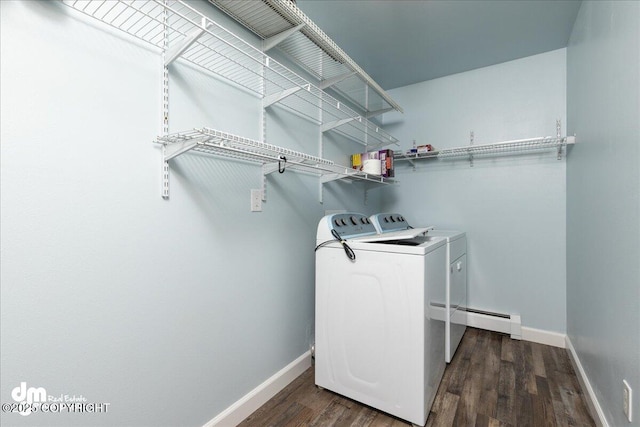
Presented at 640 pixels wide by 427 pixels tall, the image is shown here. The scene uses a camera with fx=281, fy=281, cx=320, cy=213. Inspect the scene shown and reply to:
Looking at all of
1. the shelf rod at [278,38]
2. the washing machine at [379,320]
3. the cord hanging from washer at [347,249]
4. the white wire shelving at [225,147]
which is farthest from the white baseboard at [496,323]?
the shelf rod at [278,38]

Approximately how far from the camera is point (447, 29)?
2.01 m

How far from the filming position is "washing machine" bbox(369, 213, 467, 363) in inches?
74.4

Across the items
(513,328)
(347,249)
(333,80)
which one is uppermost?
(333,80)

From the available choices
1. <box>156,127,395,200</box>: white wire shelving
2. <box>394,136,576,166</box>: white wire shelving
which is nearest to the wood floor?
<box>156,127,395,200</box>: white wire shelving

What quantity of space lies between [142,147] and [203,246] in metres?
0.49

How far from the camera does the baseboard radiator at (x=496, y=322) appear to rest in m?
2.39

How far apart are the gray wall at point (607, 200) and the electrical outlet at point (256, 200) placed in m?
1.61

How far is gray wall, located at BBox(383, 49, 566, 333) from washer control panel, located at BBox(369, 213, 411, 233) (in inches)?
28.5

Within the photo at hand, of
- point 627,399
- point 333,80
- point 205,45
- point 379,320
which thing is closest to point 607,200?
point 627,399

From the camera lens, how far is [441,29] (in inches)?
79.2

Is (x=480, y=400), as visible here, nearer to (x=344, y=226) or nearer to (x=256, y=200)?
(x=344, y=226)

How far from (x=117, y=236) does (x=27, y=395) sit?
0.51 m

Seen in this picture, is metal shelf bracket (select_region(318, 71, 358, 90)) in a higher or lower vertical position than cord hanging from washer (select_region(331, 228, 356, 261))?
higher

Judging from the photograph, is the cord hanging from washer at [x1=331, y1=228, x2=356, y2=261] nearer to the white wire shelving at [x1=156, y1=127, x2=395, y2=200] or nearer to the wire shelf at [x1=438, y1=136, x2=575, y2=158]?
the white wire shelving at [x1=156, y1=127, x2=395, y2=200]
